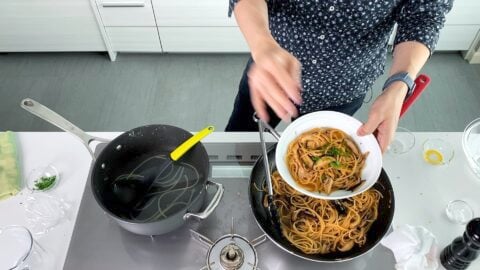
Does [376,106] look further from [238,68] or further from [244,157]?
[238,68]

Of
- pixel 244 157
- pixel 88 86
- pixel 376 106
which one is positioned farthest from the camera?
pixel 88 86

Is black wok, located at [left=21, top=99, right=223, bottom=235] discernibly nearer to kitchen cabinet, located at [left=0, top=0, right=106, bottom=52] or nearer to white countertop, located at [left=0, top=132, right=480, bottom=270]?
white countertop, located at [left=0, top=132, right=480, bottom=270]

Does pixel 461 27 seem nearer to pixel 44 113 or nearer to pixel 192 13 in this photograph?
pixel 192 13

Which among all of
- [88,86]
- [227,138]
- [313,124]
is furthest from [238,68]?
[313,124]

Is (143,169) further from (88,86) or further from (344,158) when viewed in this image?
(88,86)

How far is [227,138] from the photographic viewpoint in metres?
1.00

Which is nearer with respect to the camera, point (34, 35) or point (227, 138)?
point (227, 138)

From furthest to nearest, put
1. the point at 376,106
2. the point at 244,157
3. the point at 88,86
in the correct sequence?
the point at 88,86, the point at 244,157, the point at 376,106

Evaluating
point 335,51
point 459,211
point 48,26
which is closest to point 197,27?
point 48,26

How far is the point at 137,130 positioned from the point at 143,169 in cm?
9

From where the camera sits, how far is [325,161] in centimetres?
81

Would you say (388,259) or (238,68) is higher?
(388,259)

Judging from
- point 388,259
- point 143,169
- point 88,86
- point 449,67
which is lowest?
point 449,67

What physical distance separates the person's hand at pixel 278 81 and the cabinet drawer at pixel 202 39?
155 centimetres
